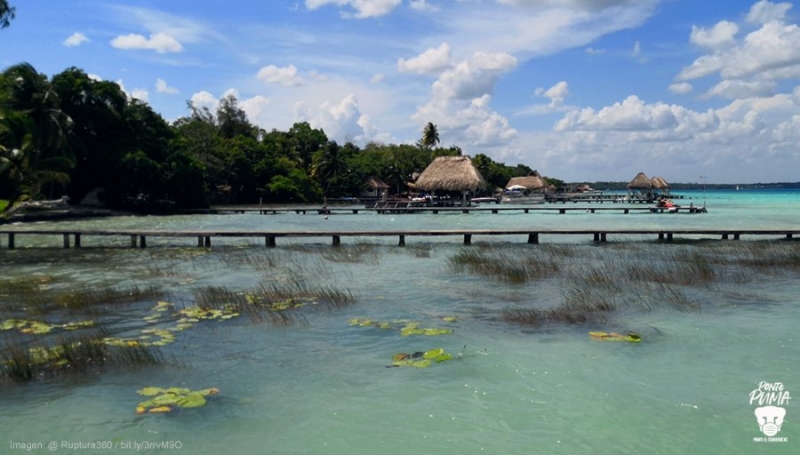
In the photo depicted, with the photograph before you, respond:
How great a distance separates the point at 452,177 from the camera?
4844 cm

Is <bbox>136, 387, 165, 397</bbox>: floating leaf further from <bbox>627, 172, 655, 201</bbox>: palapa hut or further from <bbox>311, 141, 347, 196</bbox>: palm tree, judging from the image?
<bbox>627, 172, 655, 201</bbox>: palapa hut

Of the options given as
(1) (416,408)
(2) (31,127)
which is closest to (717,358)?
(1) (416,408)

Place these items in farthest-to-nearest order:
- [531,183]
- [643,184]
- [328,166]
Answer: [531,183], [643,184], [328,166]

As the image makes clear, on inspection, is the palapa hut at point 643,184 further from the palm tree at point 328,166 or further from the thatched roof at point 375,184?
the palm tree at point 328,166

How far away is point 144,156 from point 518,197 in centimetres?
4357

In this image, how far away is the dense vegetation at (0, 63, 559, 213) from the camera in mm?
33594

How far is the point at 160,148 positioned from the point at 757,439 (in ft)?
154

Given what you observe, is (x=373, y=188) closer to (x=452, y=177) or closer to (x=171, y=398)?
(x=452, y=177)

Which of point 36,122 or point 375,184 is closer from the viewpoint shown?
point 36,122

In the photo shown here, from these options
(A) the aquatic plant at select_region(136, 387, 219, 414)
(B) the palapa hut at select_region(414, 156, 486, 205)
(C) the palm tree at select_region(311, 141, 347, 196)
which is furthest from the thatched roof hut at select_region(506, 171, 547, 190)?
(A) the aquatic plant at select_region(136, 387, 219, 414)

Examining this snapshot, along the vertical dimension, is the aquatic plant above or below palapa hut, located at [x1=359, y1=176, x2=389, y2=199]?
below

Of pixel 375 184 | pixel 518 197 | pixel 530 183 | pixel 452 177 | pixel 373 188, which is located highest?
pixel 530 183

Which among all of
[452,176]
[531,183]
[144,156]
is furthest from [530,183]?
[144,156]

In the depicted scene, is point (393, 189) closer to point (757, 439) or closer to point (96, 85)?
point (96, 85)
